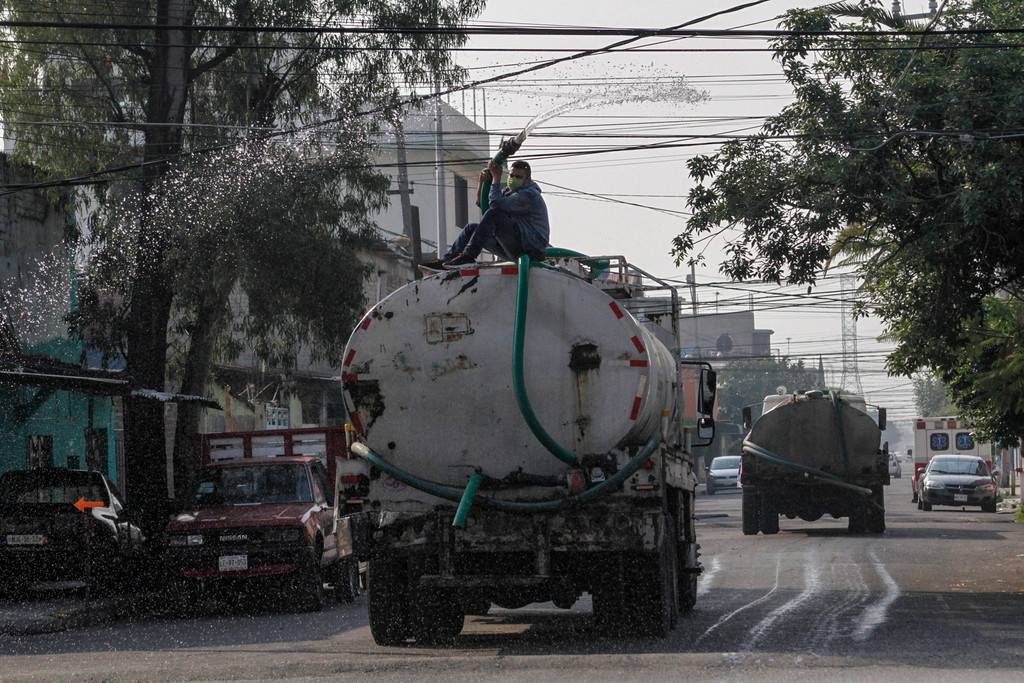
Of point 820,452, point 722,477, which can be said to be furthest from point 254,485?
point 722,477

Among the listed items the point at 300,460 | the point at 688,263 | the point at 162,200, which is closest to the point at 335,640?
the point at 300,460

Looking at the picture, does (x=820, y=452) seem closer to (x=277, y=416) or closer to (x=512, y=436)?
(x=512, y=436)

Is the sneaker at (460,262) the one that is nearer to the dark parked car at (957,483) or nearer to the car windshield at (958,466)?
the dark parked car at (957,483)

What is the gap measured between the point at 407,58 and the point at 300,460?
717 cm

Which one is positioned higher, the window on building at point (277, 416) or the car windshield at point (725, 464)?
the window on building at point (277, 416)

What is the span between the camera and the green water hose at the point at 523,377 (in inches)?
368

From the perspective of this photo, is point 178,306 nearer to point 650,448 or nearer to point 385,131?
point 385,131

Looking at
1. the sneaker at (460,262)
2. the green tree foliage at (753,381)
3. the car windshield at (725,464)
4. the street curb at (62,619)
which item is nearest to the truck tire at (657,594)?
the sneaker at (460,262)

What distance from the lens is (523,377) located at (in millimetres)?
9422

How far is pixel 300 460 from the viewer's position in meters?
16.0

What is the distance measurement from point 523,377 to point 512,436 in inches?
20.4

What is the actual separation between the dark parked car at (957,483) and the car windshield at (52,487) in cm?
2531

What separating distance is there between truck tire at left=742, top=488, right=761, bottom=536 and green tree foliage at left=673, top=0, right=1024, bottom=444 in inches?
394

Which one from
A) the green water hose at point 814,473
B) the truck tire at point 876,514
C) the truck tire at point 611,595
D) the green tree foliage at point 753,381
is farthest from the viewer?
the green tree foliage at point 753,381
